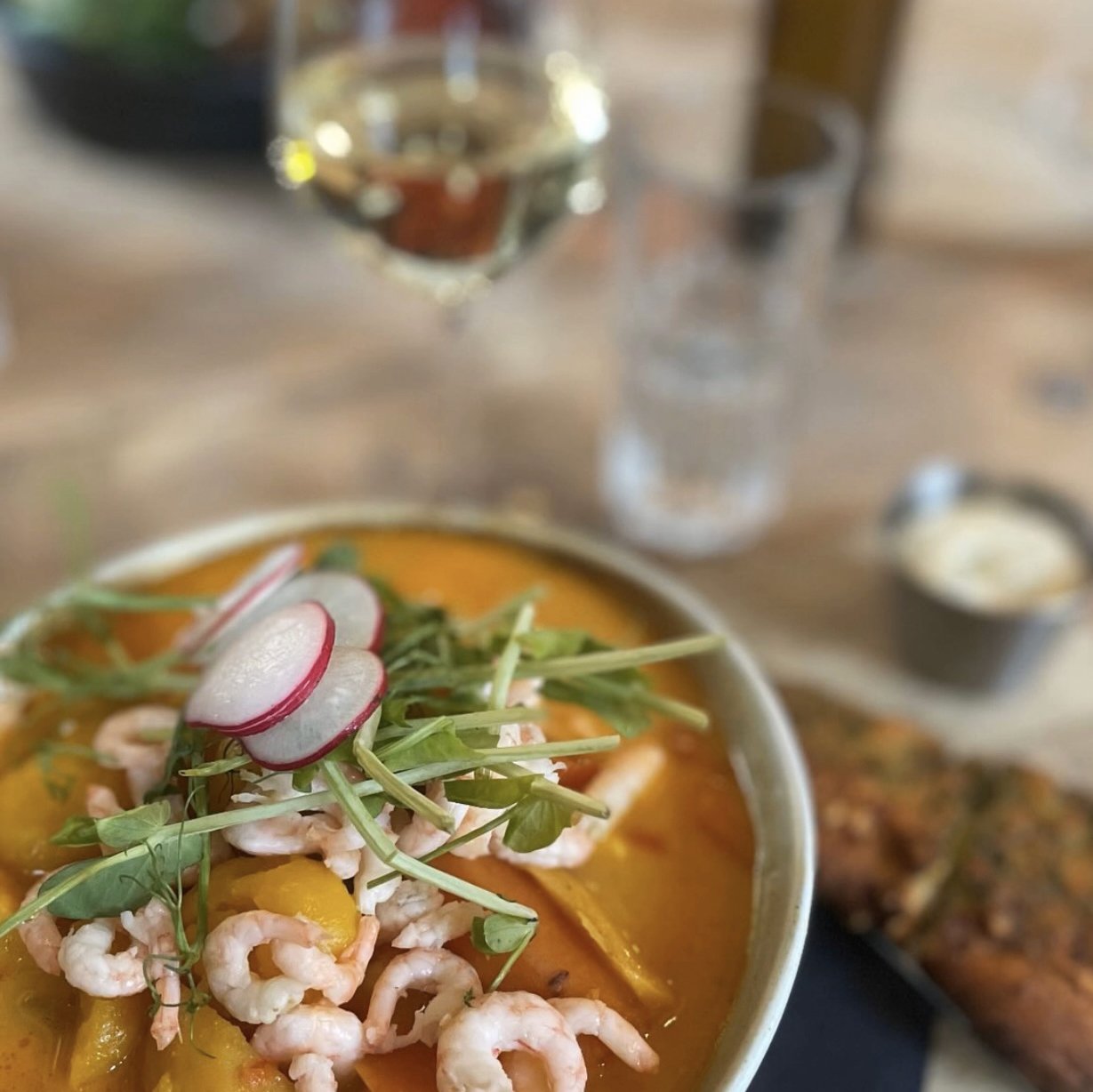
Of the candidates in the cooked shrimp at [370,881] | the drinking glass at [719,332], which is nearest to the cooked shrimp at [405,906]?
the cooked shrimp at [370,881]

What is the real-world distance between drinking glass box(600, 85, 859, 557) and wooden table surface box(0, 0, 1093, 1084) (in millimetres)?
57

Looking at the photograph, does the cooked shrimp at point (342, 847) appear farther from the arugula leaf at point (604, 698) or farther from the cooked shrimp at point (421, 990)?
the arugula leaf at point (604, 698)

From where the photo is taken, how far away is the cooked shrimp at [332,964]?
591 mm

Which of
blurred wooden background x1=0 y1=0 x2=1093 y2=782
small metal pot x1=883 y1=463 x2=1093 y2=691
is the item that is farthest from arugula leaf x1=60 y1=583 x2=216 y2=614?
small metal pot x1=883 y1=463 x2=1093 y2=691

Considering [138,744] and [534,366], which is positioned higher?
[138,744]

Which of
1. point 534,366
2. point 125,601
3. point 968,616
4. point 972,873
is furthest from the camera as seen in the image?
point 534,366

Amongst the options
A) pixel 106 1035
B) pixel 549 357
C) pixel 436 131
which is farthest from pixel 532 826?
pixel 549 357

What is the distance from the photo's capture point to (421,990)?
2.07ft

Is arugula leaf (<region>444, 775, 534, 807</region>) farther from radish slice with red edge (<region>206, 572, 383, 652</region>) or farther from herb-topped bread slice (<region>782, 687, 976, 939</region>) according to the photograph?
herb-topped bread slice (<region>782, 687, 976, 939</region>)

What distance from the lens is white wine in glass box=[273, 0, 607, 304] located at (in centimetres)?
122

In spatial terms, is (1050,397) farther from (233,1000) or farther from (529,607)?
(233,1000)

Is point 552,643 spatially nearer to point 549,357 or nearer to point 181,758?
point 181,758

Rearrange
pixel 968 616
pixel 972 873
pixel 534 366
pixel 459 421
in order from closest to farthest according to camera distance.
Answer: pixel 972 873 < pixel 968 616 < pixel 459 421 < pixel 534 366

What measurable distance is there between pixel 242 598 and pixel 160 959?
0.77 feet
